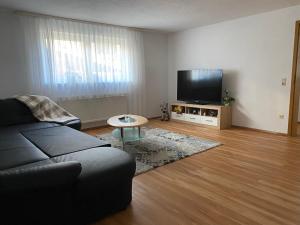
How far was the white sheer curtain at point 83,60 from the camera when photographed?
4.14 metres

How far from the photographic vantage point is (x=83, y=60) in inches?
183

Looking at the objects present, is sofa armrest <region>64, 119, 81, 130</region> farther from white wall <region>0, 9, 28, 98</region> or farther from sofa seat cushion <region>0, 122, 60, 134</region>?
white wall <region>0, 9, 28, 98</region>

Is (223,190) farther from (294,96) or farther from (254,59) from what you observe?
(254,59)

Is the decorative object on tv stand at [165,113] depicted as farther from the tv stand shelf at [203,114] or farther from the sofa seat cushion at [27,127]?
the sofa seat cushion at [27,127]

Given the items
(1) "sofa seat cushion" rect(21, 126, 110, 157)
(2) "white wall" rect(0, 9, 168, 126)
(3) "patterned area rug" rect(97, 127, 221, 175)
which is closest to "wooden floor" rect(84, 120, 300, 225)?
(3) "patterned area rug" rect(97, 127, 221, 175)

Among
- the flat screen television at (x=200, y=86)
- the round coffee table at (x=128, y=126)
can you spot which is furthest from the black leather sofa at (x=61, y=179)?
the flat screen television at (x=200, y=86)

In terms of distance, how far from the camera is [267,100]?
4.40 meters

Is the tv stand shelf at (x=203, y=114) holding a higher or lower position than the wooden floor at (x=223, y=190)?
higher

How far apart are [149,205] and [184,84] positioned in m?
3.94

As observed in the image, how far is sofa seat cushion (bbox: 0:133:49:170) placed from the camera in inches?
74.8

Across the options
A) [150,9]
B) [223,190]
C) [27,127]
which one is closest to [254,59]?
[150,9]

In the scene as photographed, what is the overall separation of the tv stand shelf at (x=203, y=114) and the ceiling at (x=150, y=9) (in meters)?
1.88

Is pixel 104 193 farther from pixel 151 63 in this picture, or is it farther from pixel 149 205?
pixel 151 63

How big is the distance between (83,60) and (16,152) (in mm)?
2892
